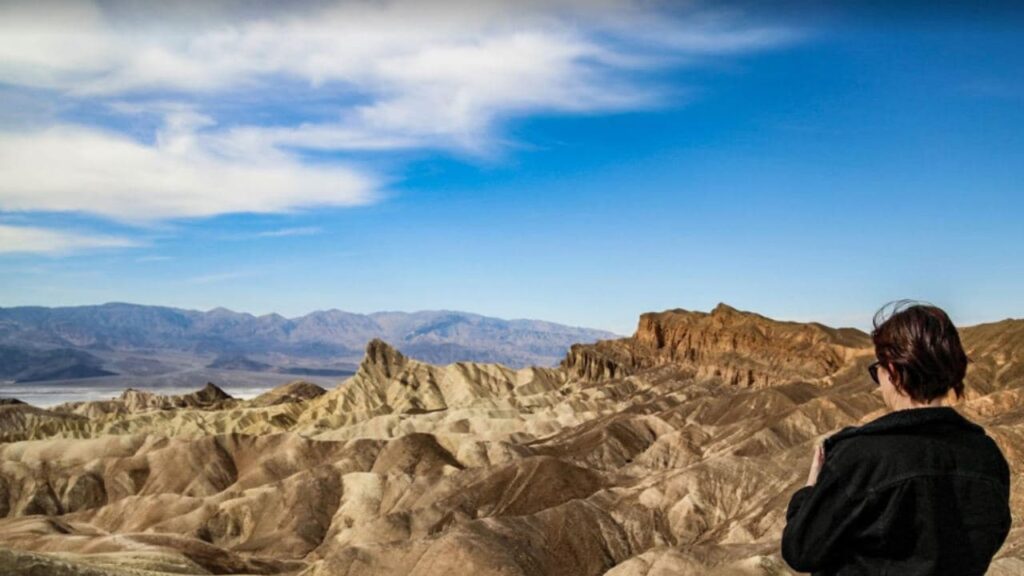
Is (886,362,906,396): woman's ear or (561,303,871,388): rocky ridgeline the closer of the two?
(886,362,906,396): woman's ear

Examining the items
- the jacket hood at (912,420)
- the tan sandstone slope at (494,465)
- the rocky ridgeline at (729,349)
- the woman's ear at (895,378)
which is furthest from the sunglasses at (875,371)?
the rocky ridgeline at (729,349)

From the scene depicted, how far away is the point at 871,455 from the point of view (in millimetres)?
4250

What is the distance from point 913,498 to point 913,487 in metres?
0.05

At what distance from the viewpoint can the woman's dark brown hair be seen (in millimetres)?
4375

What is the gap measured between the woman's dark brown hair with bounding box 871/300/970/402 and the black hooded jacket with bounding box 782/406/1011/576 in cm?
18

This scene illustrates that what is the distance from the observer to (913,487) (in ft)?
13.8

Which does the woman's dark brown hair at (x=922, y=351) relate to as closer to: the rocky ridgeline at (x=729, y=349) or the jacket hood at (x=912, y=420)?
the jacket hood at (x=912, y=420)

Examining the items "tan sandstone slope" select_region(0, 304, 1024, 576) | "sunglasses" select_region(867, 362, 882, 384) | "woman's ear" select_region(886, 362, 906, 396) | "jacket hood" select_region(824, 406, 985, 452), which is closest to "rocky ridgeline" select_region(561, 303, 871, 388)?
"tan sandstone slope" select_region(0, 304, 1024, 576)

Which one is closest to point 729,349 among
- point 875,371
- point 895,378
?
point 875,371

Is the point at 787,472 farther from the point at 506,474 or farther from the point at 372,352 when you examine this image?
the point at 372,352

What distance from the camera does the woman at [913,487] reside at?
4.21 m

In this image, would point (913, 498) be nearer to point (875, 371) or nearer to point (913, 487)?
point (913, 487)

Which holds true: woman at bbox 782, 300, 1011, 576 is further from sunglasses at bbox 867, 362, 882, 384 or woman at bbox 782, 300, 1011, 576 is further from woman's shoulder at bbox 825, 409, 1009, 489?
sunglasses at bbox 867, 362, 882, 384

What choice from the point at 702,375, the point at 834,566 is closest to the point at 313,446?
the point at 702,375
